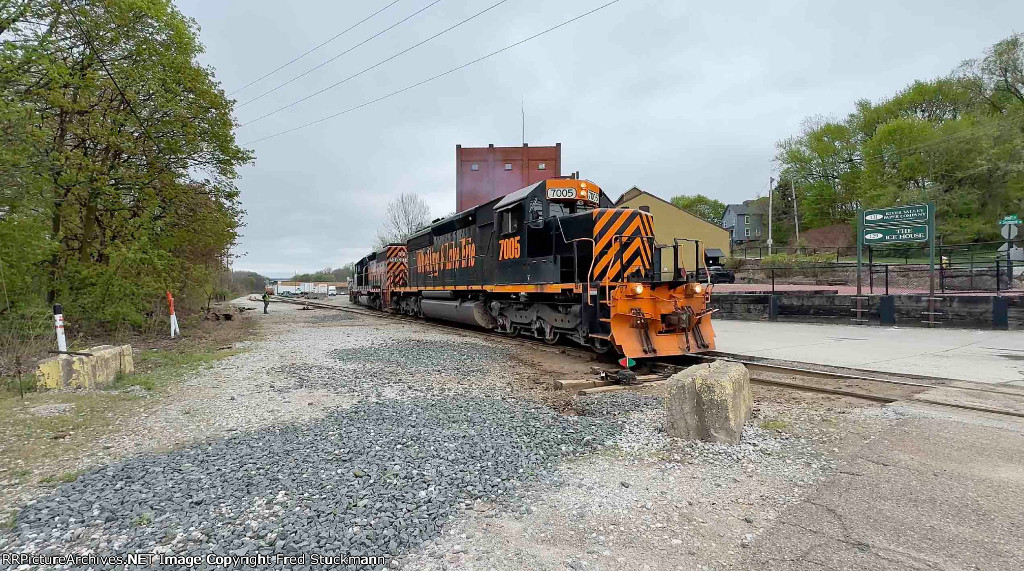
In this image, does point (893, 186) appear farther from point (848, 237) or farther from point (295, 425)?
point (295, 425)

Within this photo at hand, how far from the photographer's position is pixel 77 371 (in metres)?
5.72

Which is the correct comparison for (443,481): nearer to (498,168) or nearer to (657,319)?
(657,319)

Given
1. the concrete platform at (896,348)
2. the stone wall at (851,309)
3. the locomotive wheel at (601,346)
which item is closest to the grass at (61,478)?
the locomotive wheel at (601,346)

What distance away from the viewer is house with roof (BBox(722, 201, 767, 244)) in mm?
66750

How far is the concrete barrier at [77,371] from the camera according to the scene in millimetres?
5621

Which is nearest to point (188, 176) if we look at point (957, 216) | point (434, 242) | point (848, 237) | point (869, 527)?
point (434, 242)

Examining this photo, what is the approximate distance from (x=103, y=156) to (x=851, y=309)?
18.1 metres

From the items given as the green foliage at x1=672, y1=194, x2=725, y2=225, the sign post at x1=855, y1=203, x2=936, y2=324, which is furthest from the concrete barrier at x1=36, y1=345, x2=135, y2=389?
the green foliage at x1=672, y1=194, x2=725, y2=225

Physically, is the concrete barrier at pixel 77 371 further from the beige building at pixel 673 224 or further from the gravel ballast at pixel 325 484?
the beige building at pixel 673 224

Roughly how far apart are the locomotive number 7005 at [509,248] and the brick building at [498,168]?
83.1 feet

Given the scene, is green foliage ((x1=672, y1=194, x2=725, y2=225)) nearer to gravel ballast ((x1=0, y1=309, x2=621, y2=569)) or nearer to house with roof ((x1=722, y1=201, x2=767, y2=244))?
house with roof ((x1=722, y1=201, x2=767, y2=244))

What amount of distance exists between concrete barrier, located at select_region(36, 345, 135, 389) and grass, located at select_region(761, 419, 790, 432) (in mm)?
7573

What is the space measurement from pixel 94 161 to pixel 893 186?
43.8 meters

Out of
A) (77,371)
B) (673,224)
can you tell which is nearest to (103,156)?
(77,371)
